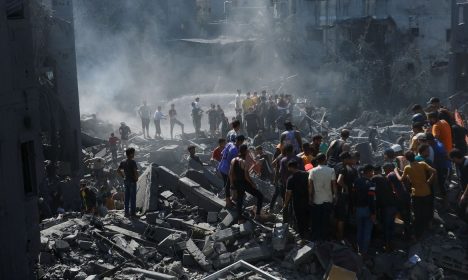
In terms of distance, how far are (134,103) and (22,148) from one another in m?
32.0

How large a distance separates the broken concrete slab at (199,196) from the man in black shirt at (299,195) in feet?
6.54

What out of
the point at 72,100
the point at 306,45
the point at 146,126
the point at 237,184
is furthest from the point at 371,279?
the point at 306,45

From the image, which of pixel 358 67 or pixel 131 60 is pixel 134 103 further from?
pixel 358 67

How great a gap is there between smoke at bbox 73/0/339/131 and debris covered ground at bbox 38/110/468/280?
71.5 ft

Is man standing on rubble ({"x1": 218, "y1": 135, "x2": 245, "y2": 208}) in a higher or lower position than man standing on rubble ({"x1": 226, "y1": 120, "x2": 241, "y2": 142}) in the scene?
lower

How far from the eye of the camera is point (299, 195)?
10.9 meters

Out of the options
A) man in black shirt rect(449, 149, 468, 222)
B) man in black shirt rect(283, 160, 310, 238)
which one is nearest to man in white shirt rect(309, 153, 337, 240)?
man in black shirt rect(283, 160, 310, 238)

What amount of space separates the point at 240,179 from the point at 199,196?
5.67 feet

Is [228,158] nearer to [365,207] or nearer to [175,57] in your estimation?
[365,207]

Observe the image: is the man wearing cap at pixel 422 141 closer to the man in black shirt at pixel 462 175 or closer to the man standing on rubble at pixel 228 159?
the man in black shirt at pixel 462 175

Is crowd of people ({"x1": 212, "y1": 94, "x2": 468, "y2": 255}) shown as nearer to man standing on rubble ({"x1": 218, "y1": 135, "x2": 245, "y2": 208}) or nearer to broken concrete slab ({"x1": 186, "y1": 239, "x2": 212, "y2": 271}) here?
man standing on rubble ({"x1": 218, "y1": 135, "x2": 245, "y2": 208})

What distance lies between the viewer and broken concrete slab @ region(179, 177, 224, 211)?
503 inches

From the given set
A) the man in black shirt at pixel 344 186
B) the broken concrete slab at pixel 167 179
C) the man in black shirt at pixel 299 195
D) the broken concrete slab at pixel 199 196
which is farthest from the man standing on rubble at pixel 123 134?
the man in black shirt at pixel 344 186

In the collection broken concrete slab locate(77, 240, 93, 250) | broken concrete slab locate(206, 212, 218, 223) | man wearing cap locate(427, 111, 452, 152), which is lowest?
broken concrete slab locate(77, 240, 93, 250)
